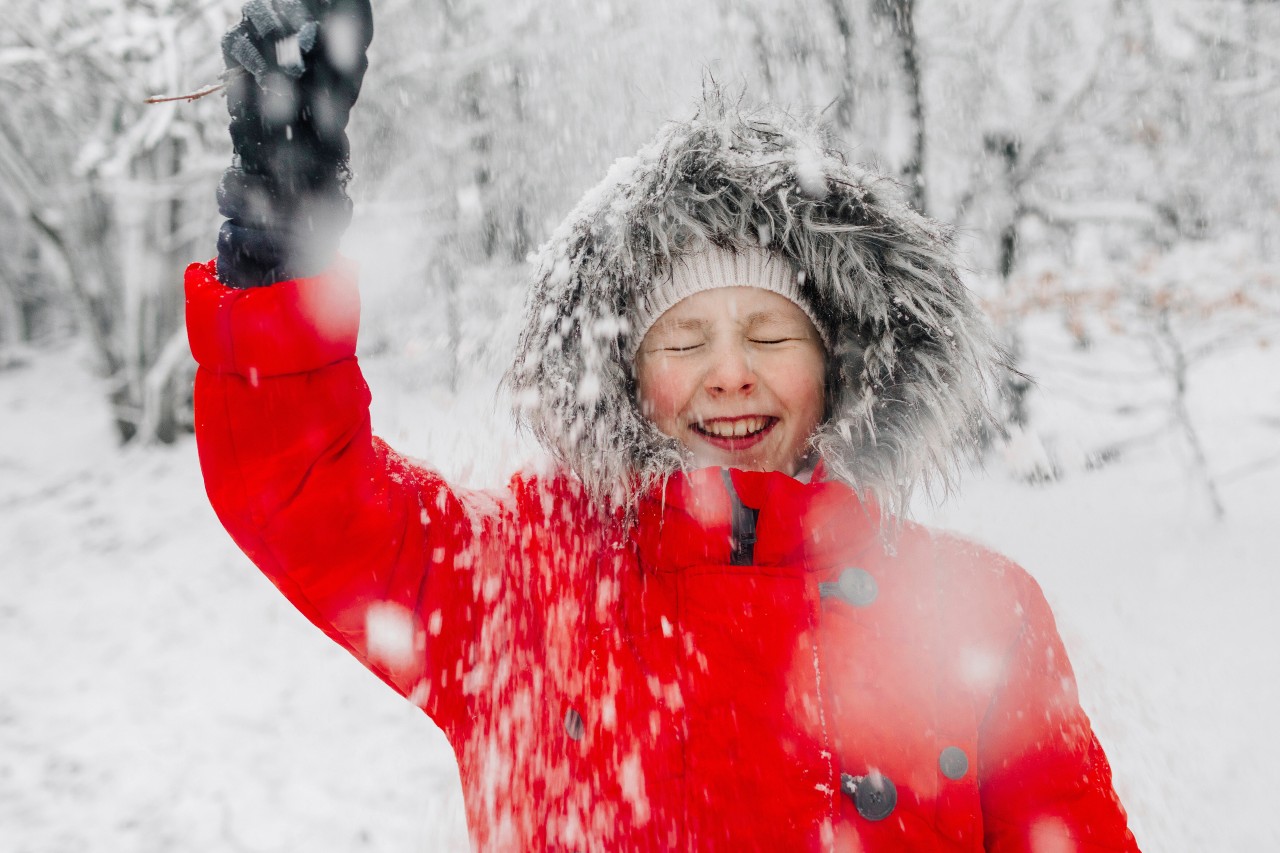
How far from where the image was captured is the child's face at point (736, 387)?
1500 millimetres

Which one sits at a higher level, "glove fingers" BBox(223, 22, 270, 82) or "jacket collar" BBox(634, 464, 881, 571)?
"glove fingers" BBox(223, 22, 270, 82)

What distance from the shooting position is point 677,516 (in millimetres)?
1433

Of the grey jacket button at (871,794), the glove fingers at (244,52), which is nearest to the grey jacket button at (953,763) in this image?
the grey jacket button at (871,794)

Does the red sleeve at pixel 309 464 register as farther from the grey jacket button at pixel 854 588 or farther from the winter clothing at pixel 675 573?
the grey jacket button at pixel 854 588

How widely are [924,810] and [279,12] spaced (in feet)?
5.45

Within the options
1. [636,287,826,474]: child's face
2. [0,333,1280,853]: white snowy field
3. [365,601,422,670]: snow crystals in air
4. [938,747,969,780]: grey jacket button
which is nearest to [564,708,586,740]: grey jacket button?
[365,601,422,670]: snow crystals in air

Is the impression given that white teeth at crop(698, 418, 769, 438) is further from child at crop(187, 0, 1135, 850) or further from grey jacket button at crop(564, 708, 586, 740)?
grey jacket button at crop(564, 708, 586, 740)

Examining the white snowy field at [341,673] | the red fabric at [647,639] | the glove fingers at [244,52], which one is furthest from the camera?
the white snowy field at [341,673]

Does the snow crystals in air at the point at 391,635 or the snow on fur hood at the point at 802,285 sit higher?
the snow on fur hood at the point at 802,285

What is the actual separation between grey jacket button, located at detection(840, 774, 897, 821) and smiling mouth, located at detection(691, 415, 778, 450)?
64cm

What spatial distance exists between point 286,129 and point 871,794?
1421mm

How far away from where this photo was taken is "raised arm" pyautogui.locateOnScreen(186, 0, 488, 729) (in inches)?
41.6

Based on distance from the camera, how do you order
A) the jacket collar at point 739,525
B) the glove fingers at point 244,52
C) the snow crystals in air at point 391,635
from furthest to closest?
the jacket collar at point 739,525
the snow crystals in air at point 391,635
the glove fingers at point 244,52

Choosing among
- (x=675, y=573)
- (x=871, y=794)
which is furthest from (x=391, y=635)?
(x=871, y=794)
